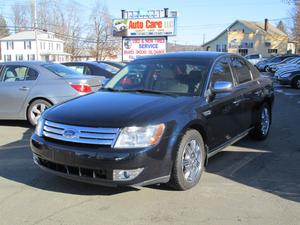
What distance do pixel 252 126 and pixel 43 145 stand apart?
3770 millimetres

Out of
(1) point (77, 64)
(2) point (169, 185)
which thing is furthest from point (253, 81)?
(1) point (77, 64)

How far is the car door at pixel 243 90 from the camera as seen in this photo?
6.26 meters

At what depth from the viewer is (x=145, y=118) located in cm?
438

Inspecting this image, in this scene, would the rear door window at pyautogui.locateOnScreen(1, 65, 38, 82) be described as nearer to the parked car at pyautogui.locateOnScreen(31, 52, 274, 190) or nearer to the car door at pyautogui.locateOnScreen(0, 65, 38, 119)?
the car door at pyautogui.locateOnScreen(0, 65, 38, 119)

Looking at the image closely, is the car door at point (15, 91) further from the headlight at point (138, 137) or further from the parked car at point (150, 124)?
the headlight at point (138, 137)

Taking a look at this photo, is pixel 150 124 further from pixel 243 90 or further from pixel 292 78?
pixel 292 78

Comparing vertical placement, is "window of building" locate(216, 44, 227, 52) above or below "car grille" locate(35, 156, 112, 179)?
above

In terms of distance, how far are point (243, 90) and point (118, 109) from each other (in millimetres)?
2555

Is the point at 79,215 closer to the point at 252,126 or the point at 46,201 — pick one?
the point at 46,201

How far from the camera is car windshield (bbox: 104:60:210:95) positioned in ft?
17.7

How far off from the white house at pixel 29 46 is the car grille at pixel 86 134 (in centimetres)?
7739

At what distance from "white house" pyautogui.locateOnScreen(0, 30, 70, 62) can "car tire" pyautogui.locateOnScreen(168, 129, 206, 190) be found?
77.2 m

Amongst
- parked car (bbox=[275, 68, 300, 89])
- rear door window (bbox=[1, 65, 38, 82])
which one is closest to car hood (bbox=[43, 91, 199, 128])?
rear door window (bbox=[1, 65, 38, 82])

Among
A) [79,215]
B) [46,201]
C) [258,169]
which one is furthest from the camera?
[258,169]
